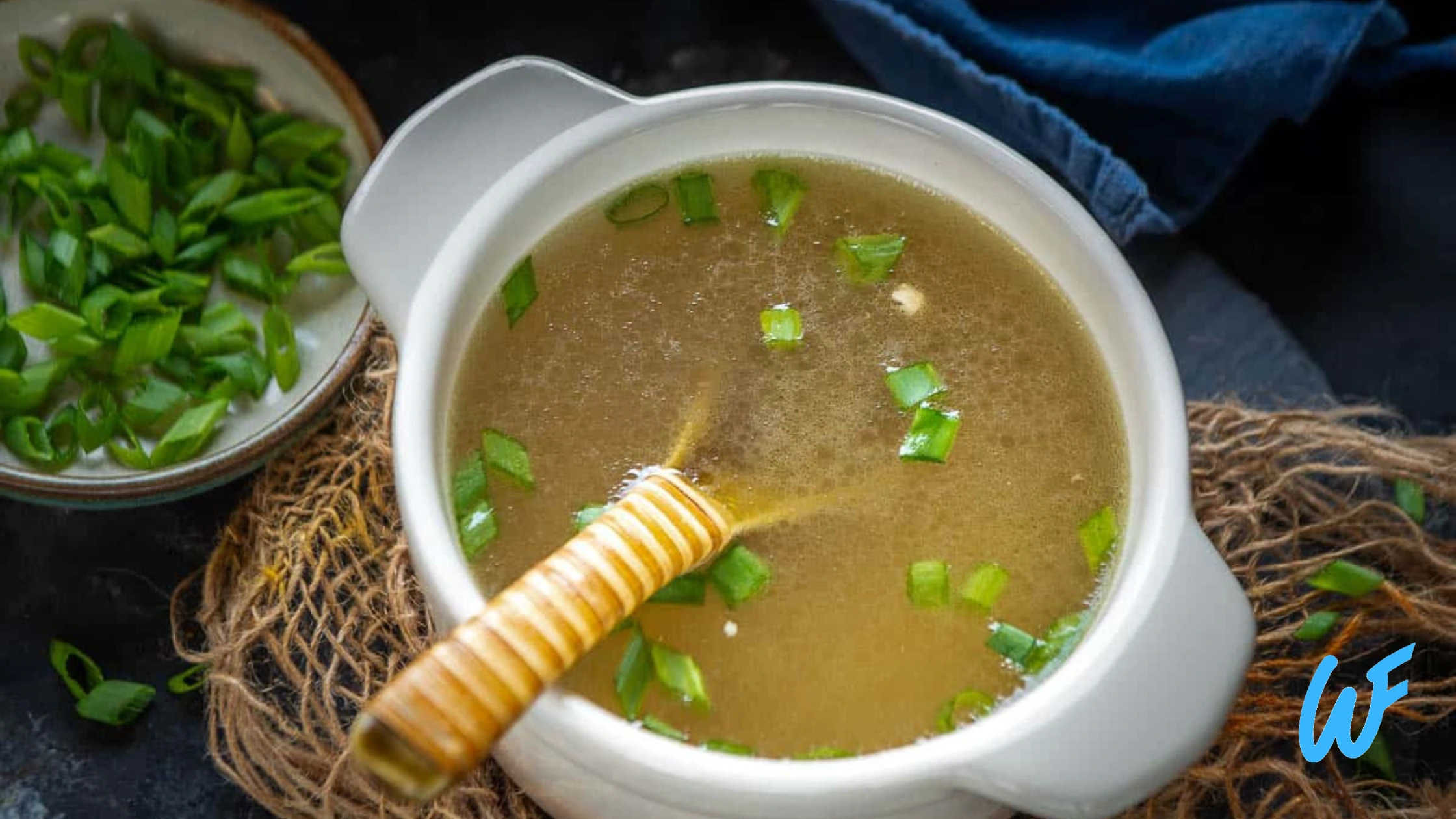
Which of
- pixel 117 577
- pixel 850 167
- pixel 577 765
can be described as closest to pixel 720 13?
pixel 850 167

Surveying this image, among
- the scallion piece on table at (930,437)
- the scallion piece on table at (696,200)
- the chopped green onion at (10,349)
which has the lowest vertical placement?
the chopped green onion at (10,349)

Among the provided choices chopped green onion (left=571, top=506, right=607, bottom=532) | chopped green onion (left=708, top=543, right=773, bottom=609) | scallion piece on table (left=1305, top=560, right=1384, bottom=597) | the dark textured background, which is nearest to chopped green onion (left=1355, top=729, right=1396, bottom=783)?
scallion piece on table (left=1305, top=560, right=1384, bottom=597)

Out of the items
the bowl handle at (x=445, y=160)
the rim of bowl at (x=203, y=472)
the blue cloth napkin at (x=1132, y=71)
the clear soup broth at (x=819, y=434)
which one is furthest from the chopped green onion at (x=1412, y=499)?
the rim of bowl at (x=203, y=472)

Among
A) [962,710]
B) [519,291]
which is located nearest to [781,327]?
[519,291]

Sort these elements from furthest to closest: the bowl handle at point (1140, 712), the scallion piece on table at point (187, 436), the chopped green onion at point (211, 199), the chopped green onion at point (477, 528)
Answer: the chopped green onion at point (211, 199)
the scallion piece on table at point (187, 436)
the chopped green onion at point (477, 528)
the bowl handle at point (1140, 712)

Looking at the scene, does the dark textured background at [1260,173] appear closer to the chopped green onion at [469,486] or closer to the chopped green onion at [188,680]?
the chopped green onion at [188,680]

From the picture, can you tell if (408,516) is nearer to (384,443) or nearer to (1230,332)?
(384,443)
